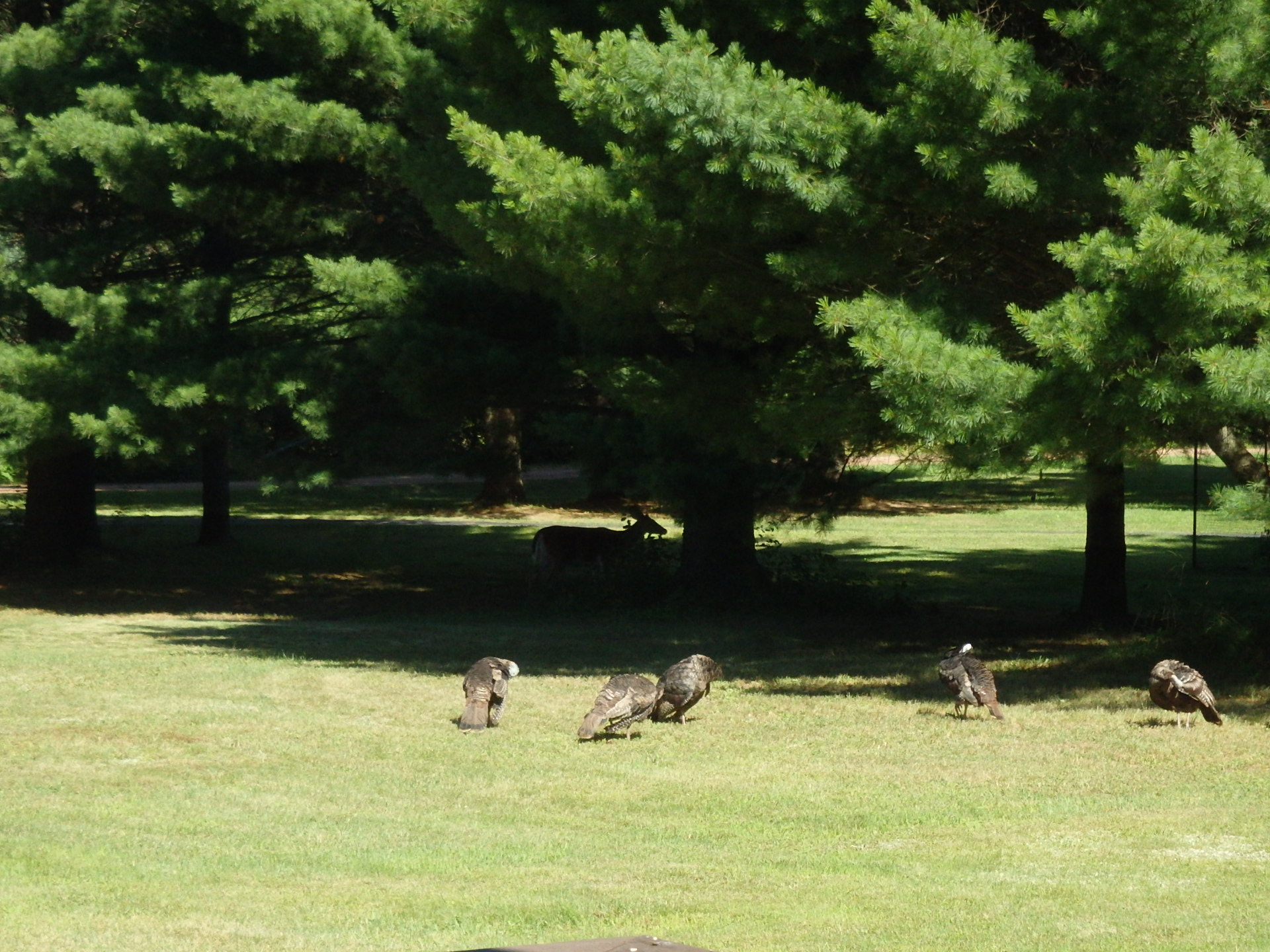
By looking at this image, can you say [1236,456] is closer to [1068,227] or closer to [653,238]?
[1068,227]

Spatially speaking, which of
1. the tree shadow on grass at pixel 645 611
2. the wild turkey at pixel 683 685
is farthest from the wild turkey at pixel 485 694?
the tree shadow on grass at pixel 645 611

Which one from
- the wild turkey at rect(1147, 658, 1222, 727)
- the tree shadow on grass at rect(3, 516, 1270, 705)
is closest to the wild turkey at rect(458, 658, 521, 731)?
the tree shadow on grass at rect(3, 516, 1270, 705)

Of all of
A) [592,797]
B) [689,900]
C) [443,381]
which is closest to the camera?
[689,900]

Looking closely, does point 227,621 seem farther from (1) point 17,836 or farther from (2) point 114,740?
(1) point 17,836

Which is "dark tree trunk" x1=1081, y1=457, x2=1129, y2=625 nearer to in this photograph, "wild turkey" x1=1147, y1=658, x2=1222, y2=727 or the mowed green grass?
the mowed green grass

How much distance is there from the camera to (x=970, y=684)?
10.1 metres

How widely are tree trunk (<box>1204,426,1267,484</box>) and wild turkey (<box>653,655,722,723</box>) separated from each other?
13.7 ft

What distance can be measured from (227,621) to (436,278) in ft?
14.6

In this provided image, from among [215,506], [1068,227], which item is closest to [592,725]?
[1068,227]

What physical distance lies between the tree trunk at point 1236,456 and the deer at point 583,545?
8.58m

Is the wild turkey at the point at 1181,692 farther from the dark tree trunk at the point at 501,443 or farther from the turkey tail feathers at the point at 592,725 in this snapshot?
the dark tree trunk at the point at 501,443

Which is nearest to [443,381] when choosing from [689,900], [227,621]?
[227,621]

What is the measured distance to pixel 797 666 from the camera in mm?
13078

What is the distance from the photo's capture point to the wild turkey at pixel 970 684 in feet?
33.0
